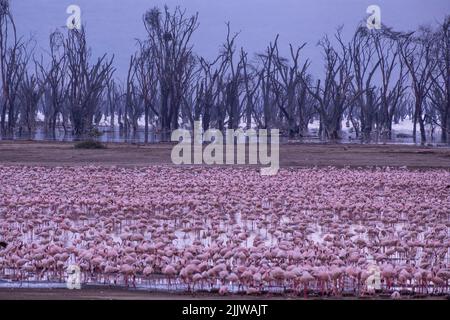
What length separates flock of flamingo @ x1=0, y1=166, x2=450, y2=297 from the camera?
536 centimetres

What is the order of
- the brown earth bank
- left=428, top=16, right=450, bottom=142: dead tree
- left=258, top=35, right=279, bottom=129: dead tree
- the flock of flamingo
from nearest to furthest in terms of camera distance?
the flock of flamingo < the brown earth bank < left=428, top=16, right=450, bottom=142: dead tree < left=258, top=35, right=279, bottom=129: dead tree

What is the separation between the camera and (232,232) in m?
7.66

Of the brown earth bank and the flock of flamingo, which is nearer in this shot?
the flock of flamingo

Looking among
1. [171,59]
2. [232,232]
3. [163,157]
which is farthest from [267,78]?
[232,232]

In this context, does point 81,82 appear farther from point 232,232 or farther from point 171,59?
point 232,232

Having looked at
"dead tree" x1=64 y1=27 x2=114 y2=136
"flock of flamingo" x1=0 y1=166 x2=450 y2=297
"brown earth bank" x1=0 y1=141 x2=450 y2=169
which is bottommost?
"flock of flamingo" x1=0 y1=166 x2=450 y2=297

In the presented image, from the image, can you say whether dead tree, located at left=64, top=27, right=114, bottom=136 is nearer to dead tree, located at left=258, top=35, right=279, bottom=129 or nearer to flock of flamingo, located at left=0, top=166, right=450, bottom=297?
dead tree, located at left=258, top=35, right=279, bottom=129

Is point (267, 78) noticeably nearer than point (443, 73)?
No

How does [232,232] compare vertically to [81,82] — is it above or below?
below

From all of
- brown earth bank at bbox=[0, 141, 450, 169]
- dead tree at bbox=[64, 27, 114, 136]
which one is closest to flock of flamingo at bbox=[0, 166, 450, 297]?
brown earth bank at bbox=[0, 141, 450, 169]

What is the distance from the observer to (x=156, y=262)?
19.1ft

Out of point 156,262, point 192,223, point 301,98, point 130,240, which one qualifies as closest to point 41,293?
point 156,262

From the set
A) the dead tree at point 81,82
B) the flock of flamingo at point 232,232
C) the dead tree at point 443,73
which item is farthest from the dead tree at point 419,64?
the flock of flamingo at point 232,232

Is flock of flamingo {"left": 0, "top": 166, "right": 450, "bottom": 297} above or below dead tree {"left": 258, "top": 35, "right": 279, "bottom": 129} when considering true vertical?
below
